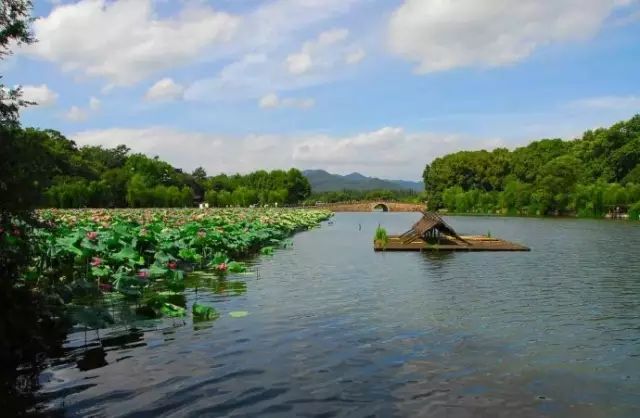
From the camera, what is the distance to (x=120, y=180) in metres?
82.2

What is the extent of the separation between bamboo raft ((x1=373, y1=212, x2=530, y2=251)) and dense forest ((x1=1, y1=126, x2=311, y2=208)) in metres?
14.5

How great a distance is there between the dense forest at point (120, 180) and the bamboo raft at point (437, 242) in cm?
1453

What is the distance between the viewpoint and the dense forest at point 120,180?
23.9 feet

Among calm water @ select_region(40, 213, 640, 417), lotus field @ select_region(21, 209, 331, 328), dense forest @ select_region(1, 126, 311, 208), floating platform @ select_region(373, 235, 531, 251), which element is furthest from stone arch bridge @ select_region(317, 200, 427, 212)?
calm water @ select_region(40, 213, 640, 417)

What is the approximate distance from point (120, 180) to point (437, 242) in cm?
6481

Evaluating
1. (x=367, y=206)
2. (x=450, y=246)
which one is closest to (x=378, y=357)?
(x=450, y=246)

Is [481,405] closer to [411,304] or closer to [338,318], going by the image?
[338,318]

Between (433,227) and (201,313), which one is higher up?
(433,227)

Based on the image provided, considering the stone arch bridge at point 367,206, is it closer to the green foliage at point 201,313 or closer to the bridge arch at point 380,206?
the bridge arch at point 380,206

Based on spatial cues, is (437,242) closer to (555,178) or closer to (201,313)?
(201,313)

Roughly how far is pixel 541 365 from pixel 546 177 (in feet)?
229

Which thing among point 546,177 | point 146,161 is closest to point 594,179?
point 546,177

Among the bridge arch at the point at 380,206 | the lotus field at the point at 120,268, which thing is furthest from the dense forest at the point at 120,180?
the bridge arch at the point at 380,206

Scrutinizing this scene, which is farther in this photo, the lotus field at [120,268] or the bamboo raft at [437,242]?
the bamboo raft at [437,242]
